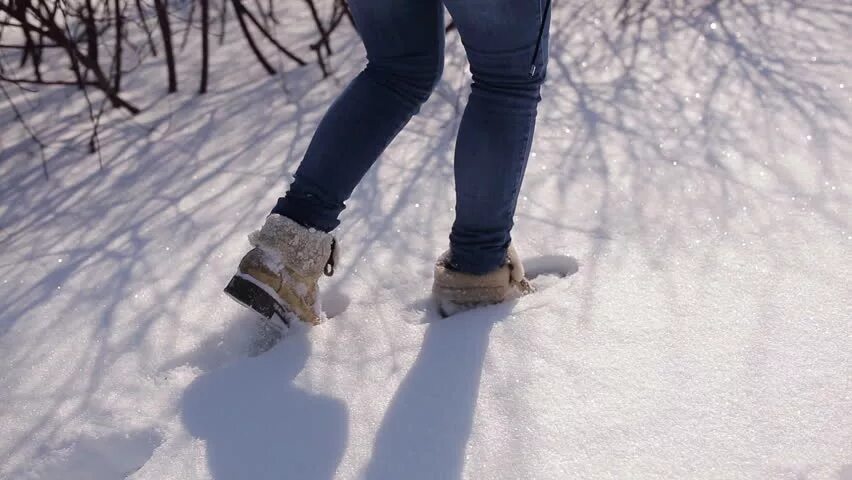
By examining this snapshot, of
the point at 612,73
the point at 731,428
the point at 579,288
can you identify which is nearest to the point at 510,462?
the point at 731,428

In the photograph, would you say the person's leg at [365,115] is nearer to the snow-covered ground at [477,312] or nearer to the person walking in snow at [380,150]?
the person walking in snow at [380,150]

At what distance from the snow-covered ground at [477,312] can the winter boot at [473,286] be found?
32 millimetres

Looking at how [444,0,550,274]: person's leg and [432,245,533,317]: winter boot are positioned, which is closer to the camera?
[444,0,550,274]: person's leg

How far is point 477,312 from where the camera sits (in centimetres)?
140

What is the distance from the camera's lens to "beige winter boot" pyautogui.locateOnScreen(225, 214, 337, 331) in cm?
135

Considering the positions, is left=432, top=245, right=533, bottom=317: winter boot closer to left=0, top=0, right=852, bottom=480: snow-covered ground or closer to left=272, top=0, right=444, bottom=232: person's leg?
left=0, top=0, right=852, bottom=480: snow-covered ground

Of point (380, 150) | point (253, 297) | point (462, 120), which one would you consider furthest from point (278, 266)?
point (462, 120)

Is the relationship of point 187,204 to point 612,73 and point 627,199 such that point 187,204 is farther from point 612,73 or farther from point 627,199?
point 612,73

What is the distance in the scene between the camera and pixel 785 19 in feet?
7.88

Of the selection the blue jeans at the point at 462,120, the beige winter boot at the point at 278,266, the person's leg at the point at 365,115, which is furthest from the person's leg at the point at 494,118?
the beige winter boot at the point at 278,266

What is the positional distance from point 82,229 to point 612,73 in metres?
1.37

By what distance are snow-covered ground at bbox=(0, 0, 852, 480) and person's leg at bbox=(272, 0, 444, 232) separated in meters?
0.22

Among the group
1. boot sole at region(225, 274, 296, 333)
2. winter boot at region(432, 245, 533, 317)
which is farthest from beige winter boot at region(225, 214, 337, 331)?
winter boot at region(432, 245, 533, 317)

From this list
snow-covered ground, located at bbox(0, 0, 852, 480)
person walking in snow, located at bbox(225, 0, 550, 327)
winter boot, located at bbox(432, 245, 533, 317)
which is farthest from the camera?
winter boot, located at bbox(432, 245, 533, 317)
